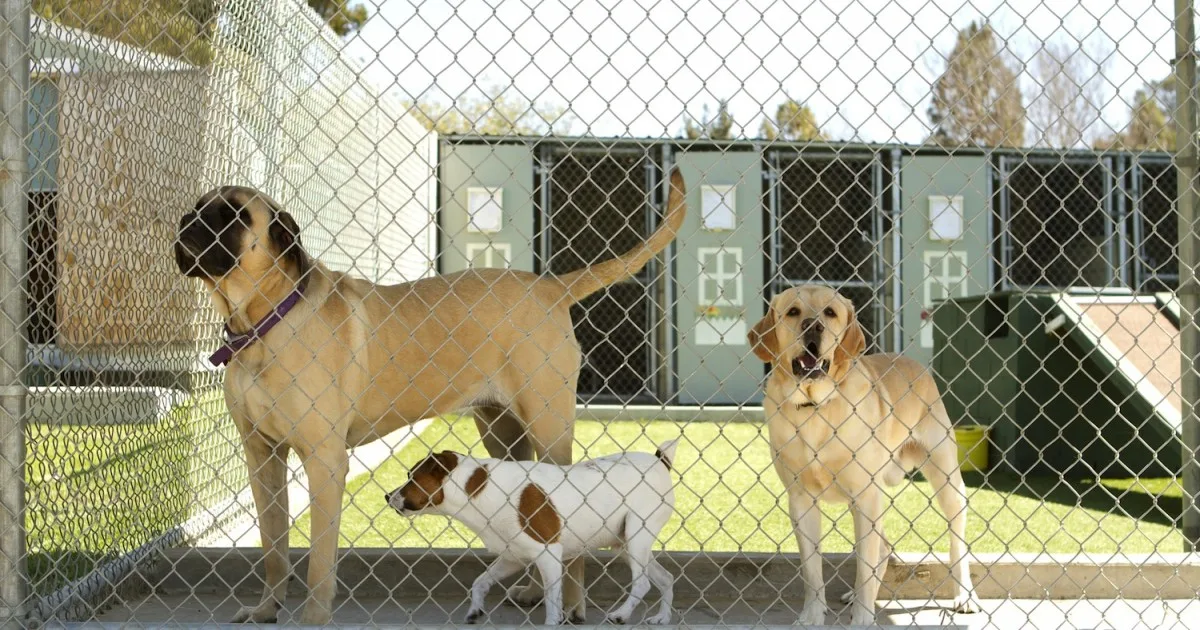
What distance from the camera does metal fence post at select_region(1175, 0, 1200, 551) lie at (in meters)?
4.07

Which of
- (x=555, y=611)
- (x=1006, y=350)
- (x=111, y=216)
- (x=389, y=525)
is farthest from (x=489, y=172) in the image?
(x=555, y=611)

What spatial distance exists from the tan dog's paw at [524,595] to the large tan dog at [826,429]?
3.36 feet

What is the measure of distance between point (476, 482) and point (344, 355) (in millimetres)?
629

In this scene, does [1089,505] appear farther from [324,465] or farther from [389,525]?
[324,465]

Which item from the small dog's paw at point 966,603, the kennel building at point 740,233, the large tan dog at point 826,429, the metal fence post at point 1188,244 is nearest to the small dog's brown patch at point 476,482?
the large tan dog at point 826,429

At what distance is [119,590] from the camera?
3898 mm

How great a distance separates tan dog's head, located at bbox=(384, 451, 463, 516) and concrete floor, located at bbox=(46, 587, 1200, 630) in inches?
14.9

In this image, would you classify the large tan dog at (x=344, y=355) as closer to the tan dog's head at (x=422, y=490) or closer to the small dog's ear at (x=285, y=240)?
the small dog's ear at (x=285, y=240)

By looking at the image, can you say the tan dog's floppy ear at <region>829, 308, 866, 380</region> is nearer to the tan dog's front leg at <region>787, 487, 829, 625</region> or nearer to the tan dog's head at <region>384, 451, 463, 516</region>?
the tan dog's front leg at <region>787, 487, 829, 625</region>

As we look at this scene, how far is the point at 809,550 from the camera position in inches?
149

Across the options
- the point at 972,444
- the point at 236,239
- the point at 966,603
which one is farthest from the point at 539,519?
the point at 972,444

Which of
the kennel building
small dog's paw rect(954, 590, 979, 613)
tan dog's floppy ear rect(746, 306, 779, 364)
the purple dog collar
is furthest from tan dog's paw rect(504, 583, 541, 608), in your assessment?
the kennel building

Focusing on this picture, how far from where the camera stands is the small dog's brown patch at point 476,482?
3646 mm

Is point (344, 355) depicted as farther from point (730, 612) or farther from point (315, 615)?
point (730, 612)
